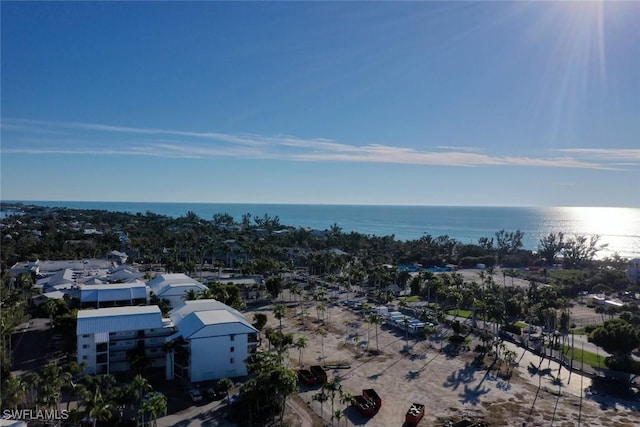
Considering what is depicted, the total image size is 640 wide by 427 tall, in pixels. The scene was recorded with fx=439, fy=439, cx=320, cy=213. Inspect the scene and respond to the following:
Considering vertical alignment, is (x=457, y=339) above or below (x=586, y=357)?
above

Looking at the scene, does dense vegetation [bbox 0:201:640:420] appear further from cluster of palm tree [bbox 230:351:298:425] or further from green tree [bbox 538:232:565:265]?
green tree [bbox 538:232:565:265]

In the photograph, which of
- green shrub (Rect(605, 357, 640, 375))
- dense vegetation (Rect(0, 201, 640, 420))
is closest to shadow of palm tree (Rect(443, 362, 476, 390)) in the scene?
dense vegetation (Rect(0, 201, 640, 420))

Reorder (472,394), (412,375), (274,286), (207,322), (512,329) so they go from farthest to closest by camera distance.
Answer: (274,286)
(512,329)
(412,375)
(207,322)
(472,394)

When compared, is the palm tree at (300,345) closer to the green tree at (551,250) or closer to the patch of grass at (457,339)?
the patch of grass at (457,339)

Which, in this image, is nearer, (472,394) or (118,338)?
(472,394)

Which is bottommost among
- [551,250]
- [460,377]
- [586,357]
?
[586,357]

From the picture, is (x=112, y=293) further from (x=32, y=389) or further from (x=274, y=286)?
(x=32, y=389)

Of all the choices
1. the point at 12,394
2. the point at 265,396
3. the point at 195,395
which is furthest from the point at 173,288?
the point at 12,394
